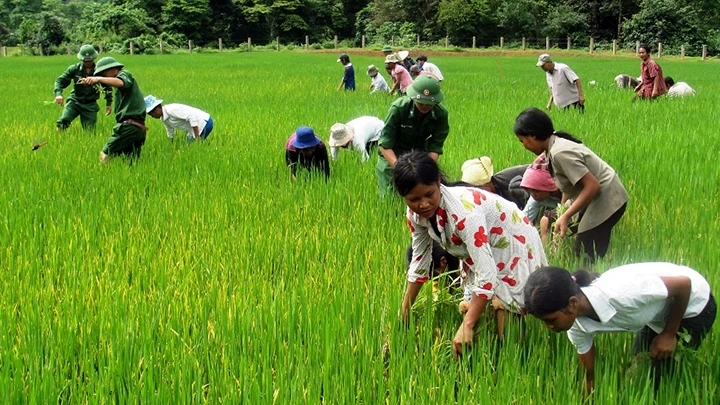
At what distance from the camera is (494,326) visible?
253 cm

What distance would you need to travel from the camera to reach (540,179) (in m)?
3.60

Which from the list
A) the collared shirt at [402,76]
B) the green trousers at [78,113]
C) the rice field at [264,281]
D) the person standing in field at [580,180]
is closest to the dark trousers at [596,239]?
the person standing in field at [580,180]

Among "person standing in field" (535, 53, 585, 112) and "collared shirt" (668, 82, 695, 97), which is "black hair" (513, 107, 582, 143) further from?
"collared shirt" (668, 82, 695, 97)

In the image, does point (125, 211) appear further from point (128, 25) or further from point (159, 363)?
point (128, 25)

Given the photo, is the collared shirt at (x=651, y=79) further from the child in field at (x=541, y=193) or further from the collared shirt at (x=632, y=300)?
the collared shirt at (x=632, y=300)

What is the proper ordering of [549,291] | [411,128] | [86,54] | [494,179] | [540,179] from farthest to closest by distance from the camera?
[86,54], [411,128], [494,179], [540,179], [549,291]

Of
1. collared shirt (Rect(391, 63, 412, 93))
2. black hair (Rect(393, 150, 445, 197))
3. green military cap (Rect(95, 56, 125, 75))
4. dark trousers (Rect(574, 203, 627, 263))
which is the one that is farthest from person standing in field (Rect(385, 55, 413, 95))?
black hair (Rect(393, 150, 445, 197))

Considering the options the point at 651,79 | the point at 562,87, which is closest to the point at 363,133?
the point at 562,87

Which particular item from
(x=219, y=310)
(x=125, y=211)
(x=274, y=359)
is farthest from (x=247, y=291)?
(x=125, y=211)

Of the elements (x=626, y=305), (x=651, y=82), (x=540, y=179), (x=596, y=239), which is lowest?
(x=596, y=239)

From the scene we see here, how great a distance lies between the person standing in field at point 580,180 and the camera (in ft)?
10.1

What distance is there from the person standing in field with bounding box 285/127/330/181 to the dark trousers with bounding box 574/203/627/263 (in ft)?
7.77

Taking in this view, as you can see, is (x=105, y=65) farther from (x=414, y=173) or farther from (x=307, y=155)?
(x=414, y=173)

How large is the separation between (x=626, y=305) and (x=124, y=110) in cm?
484
